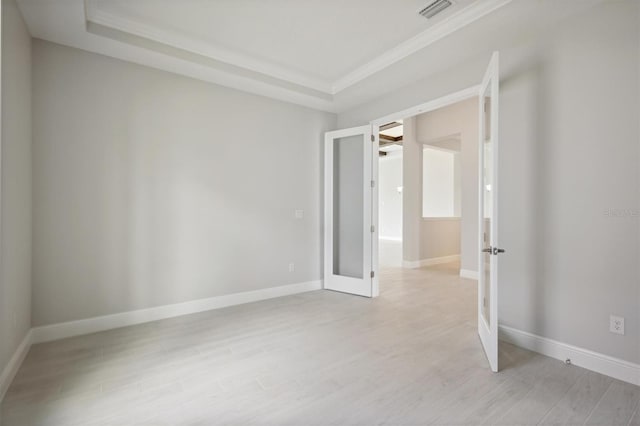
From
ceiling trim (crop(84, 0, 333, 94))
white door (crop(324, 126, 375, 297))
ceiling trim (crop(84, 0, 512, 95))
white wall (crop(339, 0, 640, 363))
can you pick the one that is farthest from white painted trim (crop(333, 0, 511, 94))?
white door (crop(324, 126, 375, 297))

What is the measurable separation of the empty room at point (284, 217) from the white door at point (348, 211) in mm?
61

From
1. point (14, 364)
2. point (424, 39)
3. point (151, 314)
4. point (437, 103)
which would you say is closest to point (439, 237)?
point (437, 103)

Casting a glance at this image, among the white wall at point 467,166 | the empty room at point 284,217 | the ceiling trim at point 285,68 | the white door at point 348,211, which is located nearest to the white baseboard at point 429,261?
the white wall at point 467,166

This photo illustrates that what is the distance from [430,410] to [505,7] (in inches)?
118

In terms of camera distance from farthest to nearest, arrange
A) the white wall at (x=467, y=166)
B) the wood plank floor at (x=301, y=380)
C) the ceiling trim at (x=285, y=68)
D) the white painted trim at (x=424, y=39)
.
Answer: the white wall at (x=467, y=166) → the ceiling trim at (x=285, y=68) → the white painted trim at (x=424, y=39) → the wood plank floor at (x=301, y=380)

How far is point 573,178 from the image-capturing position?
7.95ft

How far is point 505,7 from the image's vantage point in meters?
2.42

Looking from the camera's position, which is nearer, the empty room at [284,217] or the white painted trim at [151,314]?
the empty room at [284,217]

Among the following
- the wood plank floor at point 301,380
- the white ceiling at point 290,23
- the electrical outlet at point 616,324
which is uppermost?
the white ceiling at point 290,23

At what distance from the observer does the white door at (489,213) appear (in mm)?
2306

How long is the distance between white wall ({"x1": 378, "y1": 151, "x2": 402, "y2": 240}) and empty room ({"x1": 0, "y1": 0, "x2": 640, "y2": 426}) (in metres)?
8.58

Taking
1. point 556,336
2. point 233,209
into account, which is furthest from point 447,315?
point 233,209

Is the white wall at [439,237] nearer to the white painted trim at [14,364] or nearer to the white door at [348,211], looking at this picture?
the white door at [348,211]

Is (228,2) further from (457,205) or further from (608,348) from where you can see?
(457,205)
